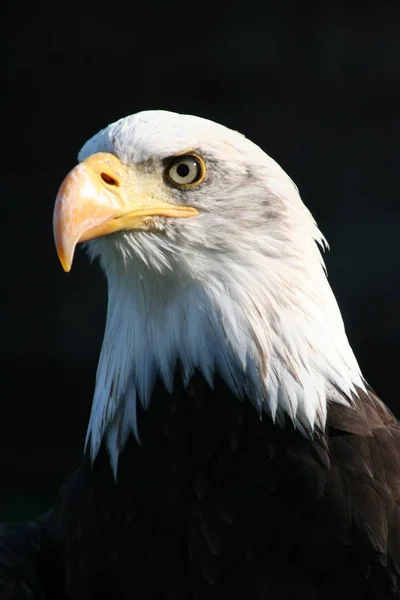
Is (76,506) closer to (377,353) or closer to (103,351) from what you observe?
(103,351)

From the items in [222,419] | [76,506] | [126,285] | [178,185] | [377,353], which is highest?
[178,185]

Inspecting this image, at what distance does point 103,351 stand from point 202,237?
0.48 metres

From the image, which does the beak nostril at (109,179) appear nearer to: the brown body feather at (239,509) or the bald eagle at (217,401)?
the bald eagle at (217,401)

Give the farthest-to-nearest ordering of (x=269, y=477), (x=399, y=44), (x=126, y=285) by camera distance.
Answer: (x=399, y=44) → (x=126, y=285) → (x=269, y=477)

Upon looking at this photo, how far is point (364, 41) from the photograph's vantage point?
9555 millimetres

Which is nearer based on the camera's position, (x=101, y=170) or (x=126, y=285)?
(x=101, y=170)

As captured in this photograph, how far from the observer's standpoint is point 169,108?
9.65 meters

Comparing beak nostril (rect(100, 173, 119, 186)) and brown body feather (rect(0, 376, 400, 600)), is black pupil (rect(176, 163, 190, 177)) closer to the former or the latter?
beak nostril (rect(100, 173, 119, 186))

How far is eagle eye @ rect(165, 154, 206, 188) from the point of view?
3.73 metres

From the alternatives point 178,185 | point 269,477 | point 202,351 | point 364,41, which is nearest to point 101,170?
point 178,185

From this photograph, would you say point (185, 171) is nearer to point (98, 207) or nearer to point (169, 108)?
point (98, 207)

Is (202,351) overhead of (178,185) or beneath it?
beneath

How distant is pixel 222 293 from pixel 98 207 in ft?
1.46

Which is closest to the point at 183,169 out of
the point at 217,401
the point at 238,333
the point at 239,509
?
the point at 238,333
